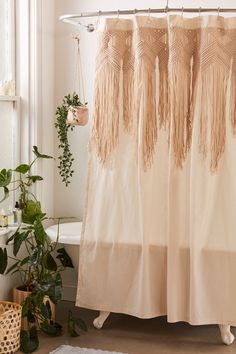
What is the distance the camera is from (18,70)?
154 inches

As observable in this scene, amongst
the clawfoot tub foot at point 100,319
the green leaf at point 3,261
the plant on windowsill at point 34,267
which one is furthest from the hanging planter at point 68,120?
the clawfoot tub foot at point 100,319

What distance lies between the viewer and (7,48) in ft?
12.6

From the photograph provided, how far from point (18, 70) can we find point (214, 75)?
4.44 feet

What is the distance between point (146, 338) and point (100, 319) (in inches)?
11.6

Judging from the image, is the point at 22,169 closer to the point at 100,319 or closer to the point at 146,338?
the point at 100,319

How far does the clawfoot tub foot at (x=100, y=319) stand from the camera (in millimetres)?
3592

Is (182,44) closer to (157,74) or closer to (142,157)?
(157,74)

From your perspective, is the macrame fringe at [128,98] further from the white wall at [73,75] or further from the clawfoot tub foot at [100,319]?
the clawfoot tub foot at [100,319]

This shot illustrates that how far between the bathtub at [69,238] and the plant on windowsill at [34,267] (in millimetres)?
46

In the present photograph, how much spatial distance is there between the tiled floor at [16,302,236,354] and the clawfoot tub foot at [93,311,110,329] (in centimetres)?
→ 3

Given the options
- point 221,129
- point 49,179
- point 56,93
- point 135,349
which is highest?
point 56,93

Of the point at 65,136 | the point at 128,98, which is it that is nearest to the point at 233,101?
the point at 128,98

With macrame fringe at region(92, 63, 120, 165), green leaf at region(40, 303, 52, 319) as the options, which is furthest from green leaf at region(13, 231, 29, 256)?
macrame fringe at region(92, 63, 120, 165)

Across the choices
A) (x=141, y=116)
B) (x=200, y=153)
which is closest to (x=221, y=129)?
(x=200, y=153)
